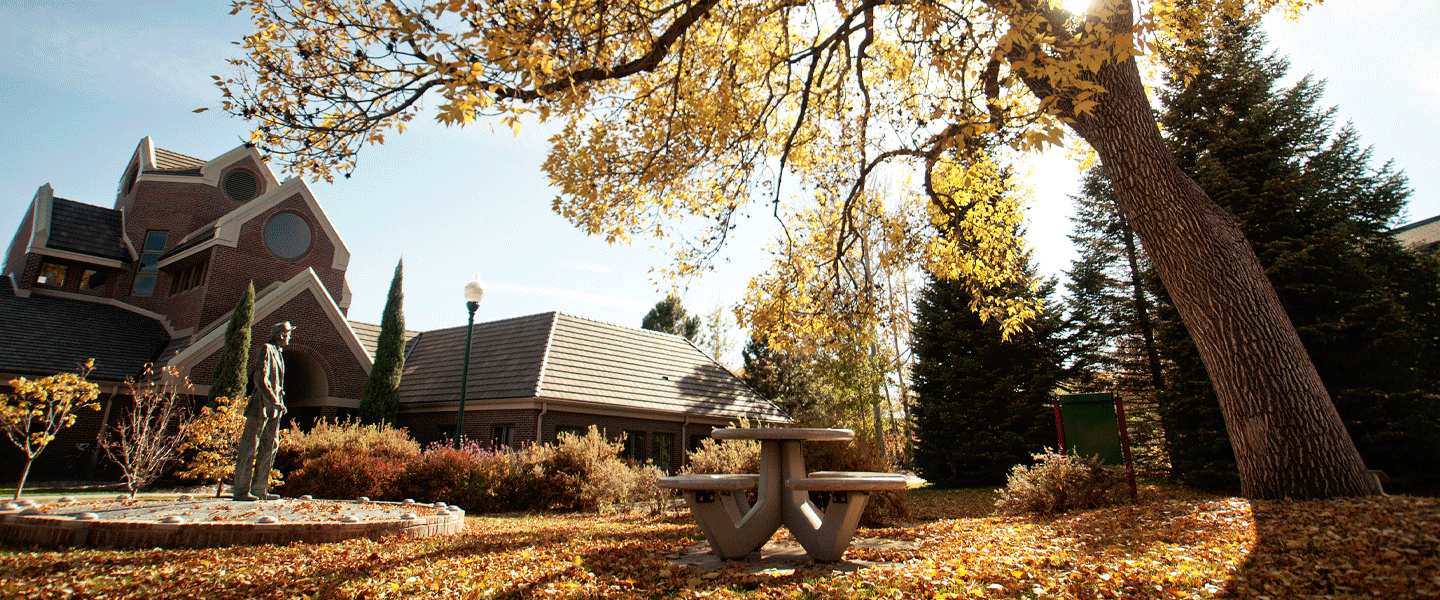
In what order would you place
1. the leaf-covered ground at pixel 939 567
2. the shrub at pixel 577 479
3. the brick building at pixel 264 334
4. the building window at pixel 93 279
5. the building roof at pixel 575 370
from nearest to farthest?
the leaf-covered ground at pixel 939 567 < the shrub at pixel 577 479 < the brick building at pixel 264 334 < the building roof at pixel 575 370 < the building window at pixel 93 279

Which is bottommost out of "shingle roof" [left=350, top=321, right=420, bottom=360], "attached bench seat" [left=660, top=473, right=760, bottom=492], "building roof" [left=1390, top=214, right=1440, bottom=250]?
"attached bench seat" [left=660, top=473, right=760, bottom=492]

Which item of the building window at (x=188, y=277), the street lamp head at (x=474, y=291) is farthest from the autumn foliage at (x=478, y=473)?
the building window at (x=188, y=277)

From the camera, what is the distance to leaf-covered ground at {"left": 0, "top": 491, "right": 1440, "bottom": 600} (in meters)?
4.14

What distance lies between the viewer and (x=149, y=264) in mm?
22859

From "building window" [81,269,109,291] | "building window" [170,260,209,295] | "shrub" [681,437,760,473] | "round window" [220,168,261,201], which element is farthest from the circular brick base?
"round window" [220,168,261,201]

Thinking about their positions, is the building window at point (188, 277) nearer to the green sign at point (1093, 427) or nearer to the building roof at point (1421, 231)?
the green sign at point (1093, 427)

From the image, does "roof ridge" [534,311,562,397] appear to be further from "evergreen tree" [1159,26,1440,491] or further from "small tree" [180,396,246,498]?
"evergreen tree" [1159,26,1440,491]

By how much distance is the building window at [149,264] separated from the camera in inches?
880

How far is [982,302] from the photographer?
10.9 metres

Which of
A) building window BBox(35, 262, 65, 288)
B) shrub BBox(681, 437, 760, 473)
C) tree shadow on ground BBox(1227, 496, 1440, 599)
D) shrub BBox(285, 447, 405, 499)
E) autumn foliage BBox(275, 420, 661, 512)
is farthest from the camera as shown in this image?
building window BBox(35, 262, 65, 288)

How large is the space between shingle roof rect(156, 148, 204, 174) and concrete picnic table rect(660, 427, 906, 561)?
28.0 m

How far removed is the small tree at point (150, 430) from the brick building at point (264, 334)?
0.82 meters

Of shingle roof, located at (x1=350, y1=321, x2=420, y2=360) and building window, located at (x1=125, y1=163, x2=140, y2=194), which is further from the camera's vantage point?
building window, located at (x1=125, y1=163, x2=140, y2=194)

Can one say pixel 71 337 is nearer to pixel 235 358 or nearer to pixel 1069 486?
pixel 235 358
